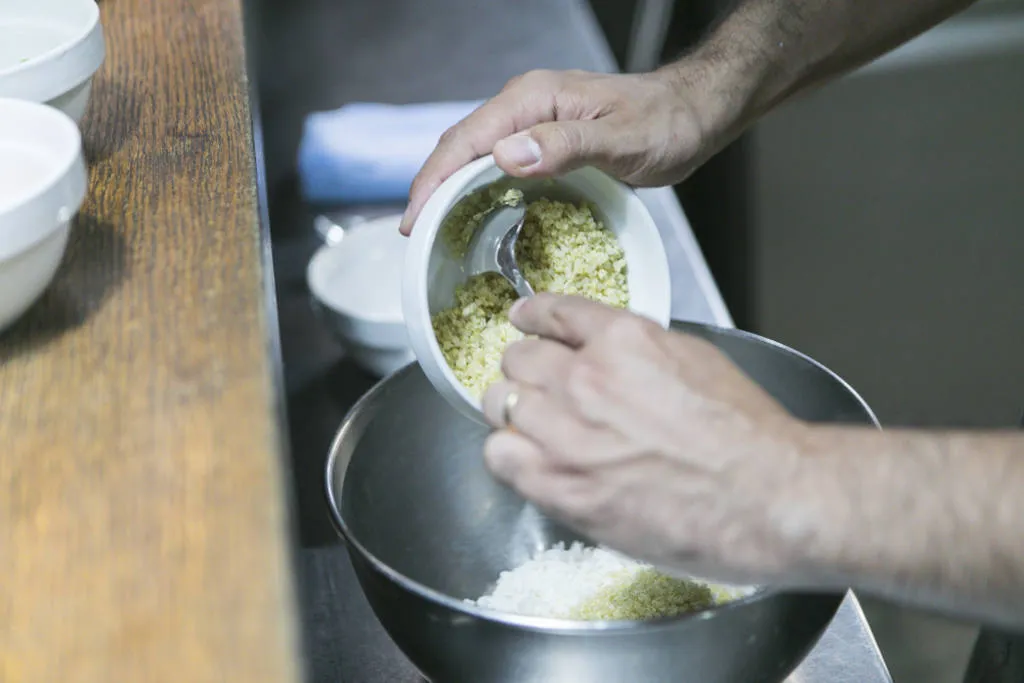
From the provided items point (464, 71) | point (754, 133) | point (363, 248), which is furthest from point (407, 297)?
point (754, 133)

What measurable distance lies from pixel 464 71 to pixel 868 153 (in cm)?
94

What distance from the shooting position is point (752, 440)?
0.55m

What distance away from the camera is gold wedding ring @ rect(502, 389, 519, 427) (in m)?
0.62

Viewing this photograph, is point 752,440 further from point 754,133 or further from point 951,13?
point 754,133

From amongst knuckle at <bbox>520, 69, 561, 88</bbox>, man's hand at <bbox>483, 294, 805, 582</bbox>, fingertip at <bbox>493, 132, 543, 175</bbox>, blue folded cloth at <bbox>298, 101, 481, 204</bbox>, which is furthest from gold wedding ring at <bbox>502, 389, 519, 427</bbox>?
blue folded cloth at <bbox>298, 101, 481, 204</bbox>

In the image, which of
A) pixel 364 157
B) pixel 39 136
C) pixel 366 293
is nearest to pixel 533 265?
pixel 39 136

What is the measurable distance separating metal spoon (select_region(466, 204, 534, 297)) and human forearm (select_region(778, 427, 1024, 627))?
354 mm

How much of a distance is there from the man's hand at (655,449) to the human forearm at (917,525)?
→ 1 centimetres

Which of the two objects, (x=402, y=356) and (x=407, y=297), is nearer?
(x=407, y=297)

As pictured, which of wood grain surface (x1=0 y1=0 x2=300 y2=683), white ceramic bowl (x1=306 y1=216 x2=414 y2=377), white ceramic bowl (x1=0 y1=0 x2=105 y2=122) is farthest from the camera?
white ceramic bowl (x1=306 y1=216 x2=414 y2=377)

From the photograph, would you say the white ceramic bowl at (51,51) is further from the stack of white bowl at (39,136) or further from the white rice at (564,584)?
the white rice at (564,584)

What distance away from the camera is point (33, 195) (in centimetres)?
57

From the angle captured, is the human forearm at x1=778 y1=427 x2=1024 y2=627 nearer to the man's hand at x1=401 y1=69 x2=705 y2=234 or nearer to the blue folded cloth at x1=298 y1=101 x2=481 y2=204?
the man's hand at x1=401 y1=69 x2=705 y2=234

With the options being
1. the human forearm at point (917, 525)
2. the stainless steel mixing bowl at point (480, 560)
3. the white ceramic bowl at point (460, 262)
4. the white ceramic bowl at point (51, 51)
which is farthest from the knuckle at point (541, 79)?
the human forearm at point (917, 525)
